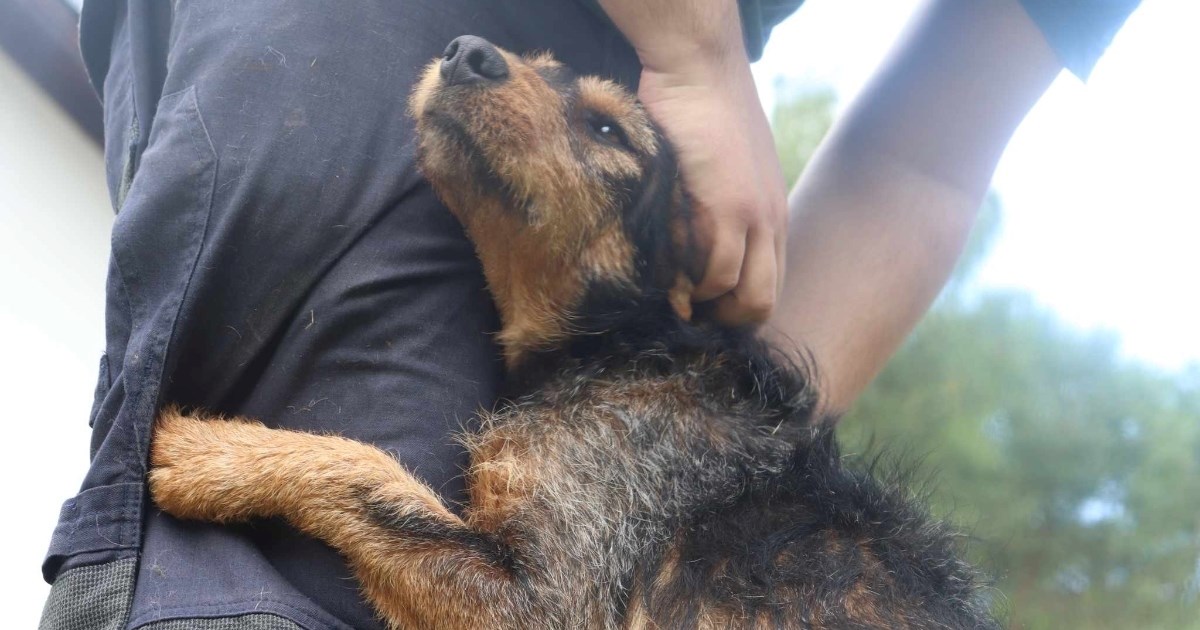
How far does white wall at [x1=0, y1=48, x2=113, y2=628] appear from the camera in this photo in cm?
347

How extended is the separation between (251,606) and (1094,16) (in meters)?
2.78

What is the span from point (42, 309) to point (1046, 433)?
7.44 metres

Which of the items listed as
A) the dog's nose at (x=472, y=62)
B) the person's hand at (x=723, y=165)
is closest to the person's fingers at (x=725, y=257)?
the person's hand at (x=723, y=165)

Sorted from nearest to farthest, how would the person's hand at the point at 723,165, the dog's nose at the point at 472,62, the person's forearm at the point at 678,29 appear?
the dog's nose at the point at 472,62 < the person's forearm at the point at 678,29 < the person's hand at the point at 723,165

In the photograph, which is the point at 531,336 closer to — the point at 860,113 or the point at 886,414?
the point at 860,113

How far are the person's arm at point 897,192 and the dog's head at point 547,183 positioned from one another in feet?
2.21

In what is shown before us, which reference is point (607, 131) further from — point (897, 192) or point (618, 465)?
point (897, 192)

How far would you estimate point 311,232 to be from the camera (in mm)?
1934

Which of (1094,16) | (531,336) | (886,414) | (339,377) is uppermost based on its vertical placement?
(1094,16)

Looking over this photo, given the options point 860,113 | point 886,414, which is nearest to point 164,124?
point 860,113

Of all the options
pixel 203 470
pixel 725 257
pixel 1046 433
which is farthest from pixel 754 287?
pixel 1046 433

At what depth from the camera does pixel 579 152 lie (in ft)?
8.18

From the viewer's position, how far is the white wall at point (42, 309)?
3.47m

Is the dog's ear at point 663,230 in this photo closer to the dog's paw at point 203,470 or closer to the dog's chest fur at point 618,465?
the dog's chest fur at point 618,465
